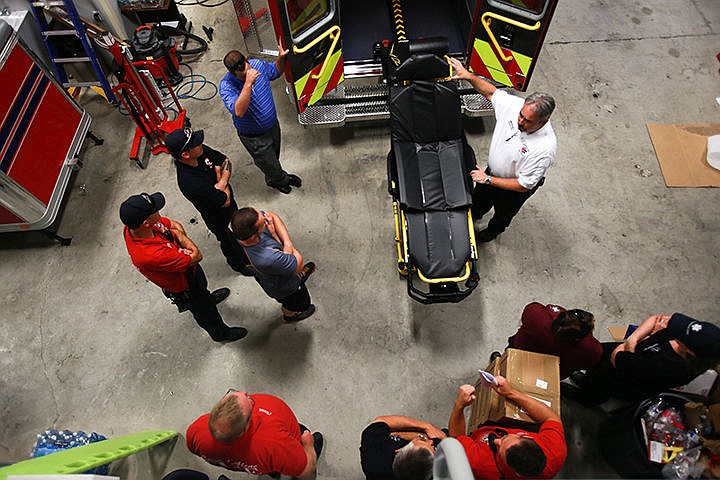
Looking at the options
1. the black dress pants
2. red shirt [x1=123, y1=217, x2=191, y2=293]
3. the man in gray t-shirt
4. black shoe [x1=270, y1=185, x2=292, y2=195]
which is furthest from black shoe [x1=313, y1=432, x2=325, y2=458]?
black shoe [x1=270, y1=185, x2=292, y2=195]

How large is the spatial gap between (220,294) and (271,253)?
1.49 metres

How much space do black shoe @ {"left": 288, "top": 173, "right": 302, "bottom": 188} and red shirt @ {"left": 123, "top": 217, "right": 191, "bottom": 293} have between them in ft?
5.94

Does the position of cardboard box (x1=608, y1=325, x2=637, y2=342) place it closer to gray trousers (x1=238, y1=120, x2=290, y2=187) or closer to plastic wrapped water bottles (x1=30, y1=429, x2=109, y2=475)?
gray trousers (x1=238, y1=120, x2=290, y2=187)

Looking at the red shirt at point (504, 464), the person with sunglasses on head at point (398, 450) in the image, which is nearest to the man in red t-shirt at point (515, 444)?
the red shirt at point (504, 464)

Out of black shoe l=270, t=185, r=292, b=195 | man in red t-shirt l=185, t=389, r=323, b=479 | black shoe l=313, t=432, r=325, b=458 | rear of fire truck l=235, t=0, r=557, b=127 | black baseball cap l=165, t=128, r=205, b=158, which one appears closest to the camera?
man in red t-shirt l=185, t=389, r=323, b=479

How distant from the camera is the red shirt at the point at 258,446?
8.08ft

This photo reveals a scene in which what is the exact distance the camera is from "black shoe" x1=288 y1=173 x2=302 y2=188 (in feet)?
16.0

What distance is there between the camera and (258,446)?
2473 mm

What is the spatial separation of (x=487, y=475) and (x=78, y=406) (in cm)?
341

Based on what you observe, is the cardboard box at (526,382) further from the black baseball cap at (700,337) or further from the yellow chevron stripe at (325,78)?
the yellow chevron stripe at (325,78)

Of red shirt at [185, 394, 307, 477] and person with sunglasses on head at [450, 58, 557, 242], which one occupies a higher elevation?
person with sunglasses on head at [450, 58, 557, 242]

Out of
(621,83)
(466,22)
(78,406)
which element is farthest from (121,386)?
(621,83)

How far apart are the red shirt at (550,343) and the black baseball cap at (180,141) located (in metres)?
2.61

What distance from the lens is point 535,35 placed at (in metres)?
3.97
